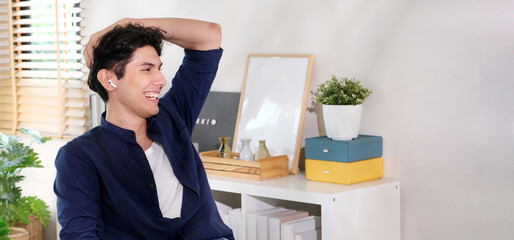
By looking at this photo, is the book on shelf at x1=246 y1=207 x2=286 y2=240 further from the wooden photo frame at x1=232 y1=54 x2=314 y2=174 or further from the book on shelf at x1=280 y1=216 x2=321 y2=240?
the wooden photo frame at x1=232 y1=54 x2=314 y2=174

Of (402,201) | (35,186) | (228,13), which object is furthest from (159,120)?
(35,186)

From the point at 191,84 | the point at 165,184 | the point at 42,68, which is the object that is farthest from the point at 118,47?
the point at 42,68

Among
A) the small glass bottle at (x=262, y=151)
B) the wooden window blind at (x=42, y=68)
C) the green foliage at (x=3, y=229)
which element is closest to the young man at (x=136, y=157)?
the small glass bottle at (x=262, y=151)

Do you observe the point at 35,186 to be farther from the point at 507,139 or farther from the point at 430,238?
the point at 507,139

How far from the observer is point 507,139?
8.28ft

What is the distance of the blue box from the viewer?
2.70 m

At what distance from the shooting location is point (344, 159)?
270 cm

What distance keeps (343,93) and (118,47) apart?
1172 millimetres

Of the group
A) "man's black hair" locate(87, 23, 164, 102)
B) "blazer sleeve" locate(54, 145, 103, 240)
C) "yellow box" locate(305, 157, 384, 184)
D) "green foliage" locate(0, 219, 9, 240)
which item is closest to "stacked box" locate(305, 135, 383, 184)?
"yellow box" locate(305, 157, 384, 184)

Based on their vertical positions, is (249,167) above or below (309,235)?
above

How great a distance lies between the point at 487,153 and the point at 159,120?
1318 mm

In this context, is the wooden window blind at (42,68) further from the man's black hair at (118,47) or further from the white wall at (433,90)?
the man's black hair at (118,47)

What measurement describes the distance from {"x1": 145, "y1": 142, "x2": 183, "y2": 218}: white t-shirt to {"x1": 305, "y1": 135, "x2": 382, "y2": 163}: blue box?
947mm

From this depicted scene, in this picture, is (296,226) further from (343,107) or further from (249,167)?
(343,107)
